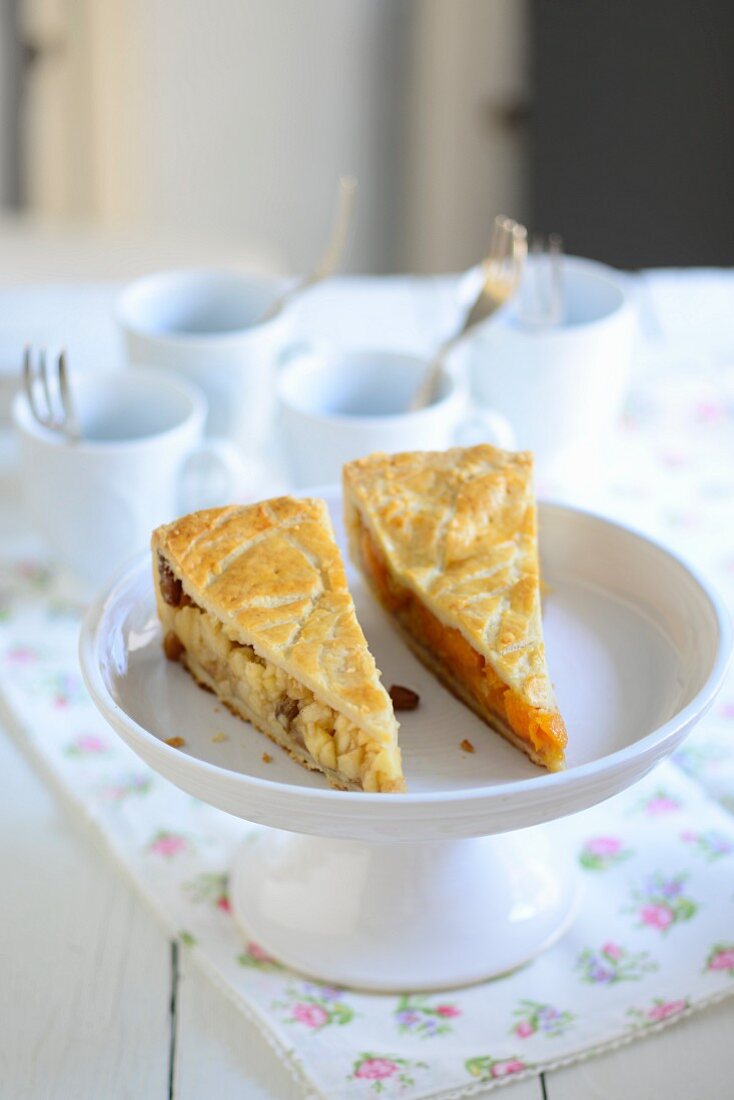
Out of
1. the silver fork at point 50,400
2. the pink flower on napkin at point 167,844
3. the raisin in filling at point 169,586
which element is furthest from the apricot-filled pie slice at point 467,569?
the silver fork at point 50,400

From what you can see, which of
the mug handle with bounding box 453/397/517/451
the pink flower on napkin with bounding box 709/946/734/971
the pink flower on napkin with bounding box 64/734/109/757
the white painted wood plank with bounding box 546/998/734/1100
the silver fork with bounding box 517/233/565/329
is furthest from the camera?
the silver fork with bounding box 517/233/565/329

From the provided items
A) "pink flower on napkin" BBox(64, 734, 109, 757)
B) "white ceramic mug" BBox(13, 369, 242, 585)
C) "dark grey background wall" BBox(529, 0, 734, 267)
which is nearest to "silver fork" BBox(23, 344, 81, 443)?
"white ceramic mug" BBox(13, 369, 242, 585)

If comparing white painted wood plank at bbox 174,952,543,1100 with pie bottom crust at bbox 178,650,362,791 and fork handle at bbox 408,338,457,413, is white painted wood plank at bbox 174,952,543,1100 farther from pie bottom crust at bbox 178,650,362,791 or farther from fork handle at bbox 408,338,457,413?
fork handle at bbox 408,338,457,413

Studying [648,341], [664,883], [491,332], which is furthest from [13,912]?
[648,341]

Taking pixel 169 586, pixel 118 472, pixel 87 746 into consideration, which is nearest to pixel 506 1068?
pixel 169 586

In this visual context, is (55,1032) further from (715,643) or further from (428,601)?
(715,643)

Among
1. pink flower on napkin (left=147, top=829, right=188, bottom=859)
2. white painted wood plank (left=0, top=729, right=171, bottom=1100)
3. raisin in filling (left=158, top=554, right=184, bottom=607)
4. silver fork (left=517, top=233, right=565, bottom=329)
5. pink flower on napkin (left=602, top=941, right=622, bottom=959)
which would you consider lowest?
white painted wood plank (left=0, top=729, right=171, bottom=1100)

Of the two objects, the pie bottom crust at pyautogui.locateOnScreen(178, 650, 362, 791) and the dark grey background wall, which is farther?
the dark grey background wall
